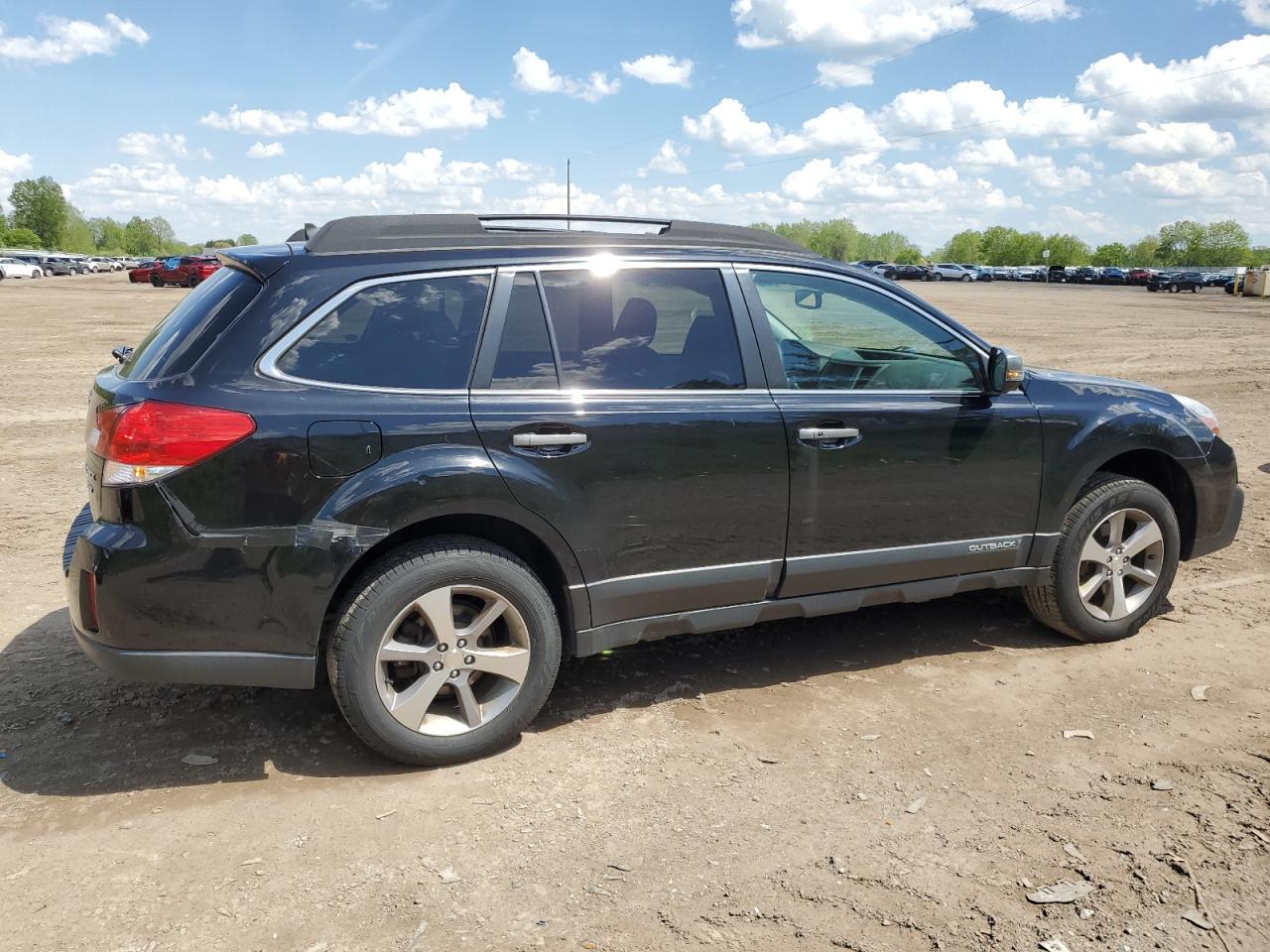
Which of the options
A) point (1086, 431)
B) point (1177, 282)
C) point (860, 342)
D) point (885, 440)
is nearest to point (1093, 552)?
point (1086, 431)

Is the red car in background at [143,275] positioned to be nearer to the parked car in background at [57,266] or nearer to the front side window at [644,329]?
the parked car in background at [57,266]

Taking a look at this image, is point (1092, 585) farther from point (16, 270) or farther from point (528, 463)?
point (16, 270)

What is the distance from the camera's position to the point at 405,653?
11.4ft

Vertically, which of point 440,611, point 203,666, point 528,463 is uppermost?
point 528,463

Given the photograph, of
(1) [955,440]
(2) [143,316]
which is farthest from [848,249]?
(1) [955,440]

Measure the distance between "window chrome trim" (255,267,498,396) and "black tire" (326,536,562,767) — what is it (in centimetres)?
54

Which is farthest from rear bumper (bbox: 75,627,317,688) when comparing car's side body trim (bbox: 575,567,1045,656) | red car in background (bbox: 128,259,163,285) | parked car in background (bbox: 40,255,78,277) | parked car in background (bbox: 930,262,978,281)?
parked car in background (bbox: 40,255,78,277)

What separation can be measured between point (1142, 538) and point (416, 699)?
3.45 metres

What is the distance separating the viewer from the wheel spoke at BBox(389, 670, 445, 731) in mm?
3484

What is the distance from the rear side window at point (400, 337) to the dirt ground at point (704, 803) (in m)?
1.42

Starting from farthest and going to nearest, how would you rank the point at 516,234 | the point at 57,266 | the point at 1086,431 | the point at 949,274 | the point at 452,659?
the point at 57,266
the point at 949,274
the point at 1086,431
the point at 516,234
the point at 452,659

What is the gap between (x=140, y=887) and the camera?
2902mm

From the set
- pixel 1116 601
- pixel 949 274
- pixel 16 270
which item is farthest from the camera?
pixel 949 274

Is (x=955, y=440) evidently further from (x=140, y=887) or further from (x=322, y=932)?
(x=140, y=887)
